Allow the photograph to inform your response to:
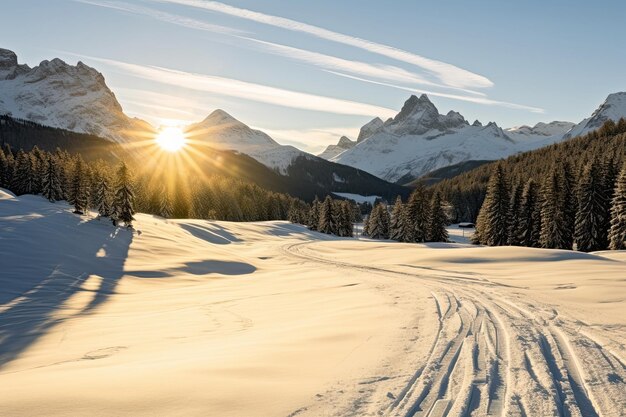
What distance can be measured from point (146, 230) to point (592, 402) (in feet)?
152

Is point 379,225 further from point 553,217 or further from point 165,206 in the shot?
point 165,206

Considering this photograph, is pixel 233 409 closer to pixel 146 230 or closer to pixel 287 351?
pixel 287 351

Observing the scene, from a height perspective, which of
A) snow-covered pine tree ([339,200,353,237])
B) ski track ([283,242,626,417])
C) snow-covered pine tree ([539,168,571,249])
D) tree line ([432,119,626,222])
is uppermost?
tree line ([432,119,626,222])

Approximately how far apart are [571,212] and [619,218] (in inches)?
322

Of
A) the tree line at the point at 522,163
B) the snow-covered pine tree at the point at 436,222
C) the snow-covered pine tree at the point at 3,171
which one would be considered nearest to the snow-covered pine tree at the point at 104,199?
the snow-covered pine tree at the point at 3,171

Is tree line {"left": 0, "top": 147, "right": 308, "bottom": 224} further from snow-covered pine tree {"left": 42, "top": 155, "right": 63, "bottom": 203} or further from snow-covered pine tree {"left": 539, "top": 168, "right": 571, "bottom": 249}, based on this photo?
snow-covered pine tree {"left": 539, "top": 168, "right": 571, "bottom": 249}

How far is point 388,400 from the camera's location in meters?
5.63

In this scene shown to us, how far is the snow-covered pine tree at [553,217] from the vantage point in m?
51.5

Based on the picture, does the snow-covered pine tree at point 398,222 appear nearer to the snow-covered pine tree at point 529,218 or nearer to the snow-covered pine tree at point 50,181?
the snow-covered pine tree at point 529,218

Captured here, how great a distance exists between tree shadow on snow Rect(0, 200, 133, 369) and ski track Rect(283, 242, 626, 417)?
31.8 feet

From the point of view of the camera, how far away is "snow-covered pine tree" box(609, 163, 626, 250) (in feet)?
147

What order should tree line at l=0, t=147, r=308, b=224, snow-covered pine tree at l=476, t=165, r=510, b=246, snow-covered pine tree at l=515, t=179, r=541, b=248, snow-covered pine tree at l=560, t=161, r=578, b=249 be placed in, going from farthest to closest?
snow-covered pine tree at l=476, t=165, r=510, b=246
snow-covered pine tree at l=515, t=179, r=541, b=248
snow-covered pine tree at l=560, t=161, r=578, b=249
tree line at l=0, t=147, r=308, b=224

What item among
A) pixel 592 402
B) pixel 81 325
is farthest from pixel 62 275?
pixel 592 402

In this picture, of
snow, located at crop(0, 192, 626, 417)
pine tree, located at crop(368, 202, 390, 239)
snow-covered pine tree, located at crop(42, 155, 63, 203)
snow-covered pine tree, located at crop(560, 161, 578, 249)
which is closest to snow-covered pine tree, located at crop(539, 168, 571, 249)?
snow-covered pine tree, located at crop(560, 161, 578, 249)
